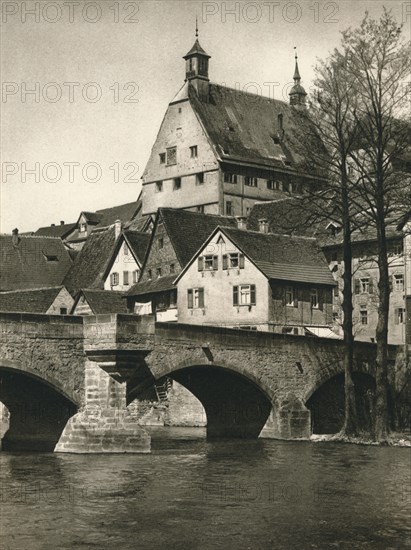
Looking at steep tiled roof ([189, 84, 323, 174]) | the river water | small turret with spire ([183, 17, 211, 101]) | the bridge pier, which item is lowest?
the river water

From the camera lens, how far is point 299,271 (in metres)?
57.2

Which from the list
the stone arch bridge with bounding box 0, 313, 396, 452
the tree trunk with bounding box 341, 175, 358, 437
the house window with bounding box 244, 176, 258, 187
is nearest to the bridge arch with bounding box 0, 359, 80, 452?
the stone arch bridge with bounding box 0, 313, 396, 452

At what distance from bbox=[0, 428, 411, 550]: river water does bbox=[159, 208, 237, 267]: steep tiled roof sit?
27.2m

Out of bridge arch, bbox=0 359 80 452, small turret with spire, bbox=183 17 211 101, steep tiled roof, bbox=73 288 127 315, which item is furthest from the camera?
small turret with spire, bbox=183 17 211 101

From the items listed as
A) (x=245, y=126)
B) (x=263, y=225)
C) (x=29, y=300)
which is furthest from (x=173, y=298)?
(x=245, y=126)

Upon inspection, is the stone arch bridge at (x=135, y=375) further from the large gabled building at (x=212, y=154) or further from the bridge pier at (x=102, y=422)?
the large gabled building at (x=212, y=154)

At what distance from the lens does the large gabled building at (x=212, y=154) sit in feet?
239

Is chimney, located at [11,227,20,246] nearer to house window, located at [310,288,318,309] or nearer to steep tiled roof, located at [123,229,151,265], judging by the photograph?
steep tiled roof, located at [123,229,151,265]

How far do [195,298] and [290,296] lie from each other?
17.1 ft

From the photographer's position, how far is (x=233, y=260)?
184 ft

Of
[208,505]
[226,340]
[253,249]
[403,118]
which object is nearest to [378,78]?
[403,118]

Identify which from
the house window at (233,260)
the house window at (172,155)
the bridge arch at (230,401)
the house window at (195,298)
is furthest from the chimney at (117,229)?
the bridge arch at (230,401)

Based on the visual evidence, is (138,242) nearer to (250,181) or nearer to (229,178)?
(229,178)

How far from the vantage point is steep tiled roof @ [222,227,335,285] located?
5550 centimetres
